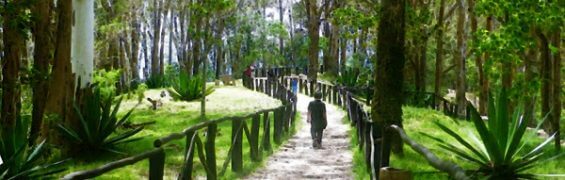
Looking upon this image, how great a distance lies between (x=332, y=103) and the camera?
2755cm

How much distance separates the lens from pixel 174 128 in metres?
16.2

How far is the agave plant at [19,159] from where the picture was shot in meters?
6.90

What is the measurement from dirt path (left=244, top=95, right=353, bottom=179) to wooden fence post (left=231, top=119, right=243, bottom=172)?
248 millimetres

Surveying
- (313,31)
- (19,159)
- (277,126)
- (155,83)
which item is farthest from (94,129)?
(313,31)

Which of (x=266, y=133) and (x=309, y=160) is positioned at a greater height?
(x=266, y=133)

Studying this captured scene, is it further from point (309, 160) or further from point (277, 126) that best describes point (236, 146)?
point (277, 126)

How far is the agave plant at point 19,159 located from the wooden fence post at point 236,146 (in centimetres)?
271

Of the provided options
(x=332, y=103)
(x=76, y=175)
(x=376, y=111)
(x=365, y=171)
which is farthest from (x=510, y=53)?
(x=332, y=103)

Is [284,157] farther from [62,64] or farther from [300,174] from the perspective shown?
[62,64]

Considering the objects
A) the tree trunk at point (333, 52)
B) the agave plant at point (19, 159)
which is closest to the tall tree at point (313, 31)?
the tree trunk at point (333, 52)

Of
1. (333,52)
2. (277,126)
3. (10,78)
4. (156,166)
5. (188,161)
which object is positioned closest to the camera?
(156,166)

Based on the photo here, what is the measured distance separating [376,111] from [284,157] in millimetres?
1916

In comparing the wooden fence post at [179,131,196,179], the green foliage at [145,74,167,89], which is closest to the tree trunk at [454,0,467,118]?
the green foliage at [145,74,167,89]

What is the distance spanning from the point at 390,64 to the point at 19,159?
19.5ft
